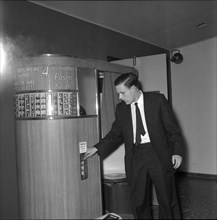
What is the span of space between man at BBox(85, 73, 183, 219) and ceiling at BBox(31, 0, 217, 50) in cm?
36

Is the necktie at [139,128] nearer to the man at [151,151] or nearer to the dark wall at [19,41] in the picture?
the man at [151,151]

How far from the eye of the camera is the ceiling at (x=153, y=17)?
1419 mm

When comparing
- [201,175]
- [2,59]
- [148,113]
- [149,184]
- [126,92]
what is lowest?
[201,175]

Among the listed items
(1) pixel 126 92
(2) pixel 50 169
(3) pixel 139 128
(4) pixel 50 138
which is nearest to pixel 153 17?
(1) pixel 126 92

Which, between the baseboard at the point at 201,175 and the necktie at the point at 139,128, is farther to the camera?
the baseboard at the point at 201,175

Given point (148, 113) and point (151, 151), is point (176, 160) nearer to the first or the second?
point (151, 151)

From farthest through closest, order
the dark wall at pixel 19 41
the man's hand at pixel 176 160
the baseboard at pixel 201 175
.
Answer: the baseboard at pixel 201 175 < the dark wall at pixel 19 41 < the man's hand at pixel 176 160

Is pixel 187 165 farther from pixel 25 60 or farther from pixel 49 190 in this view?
pixel 25 60

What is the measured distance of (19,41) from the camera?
1.58m

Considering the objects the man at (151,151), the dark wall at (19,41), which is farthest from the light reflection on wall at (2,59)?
the man at (151,151)

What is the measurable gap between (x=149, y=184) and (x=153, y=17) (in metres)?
0.92

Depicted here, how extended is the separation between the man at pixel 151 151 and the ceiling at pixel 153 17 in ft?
1.17

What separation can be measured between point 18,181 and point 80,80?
61 centimetres

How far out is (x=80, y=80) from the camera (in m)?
1.50
